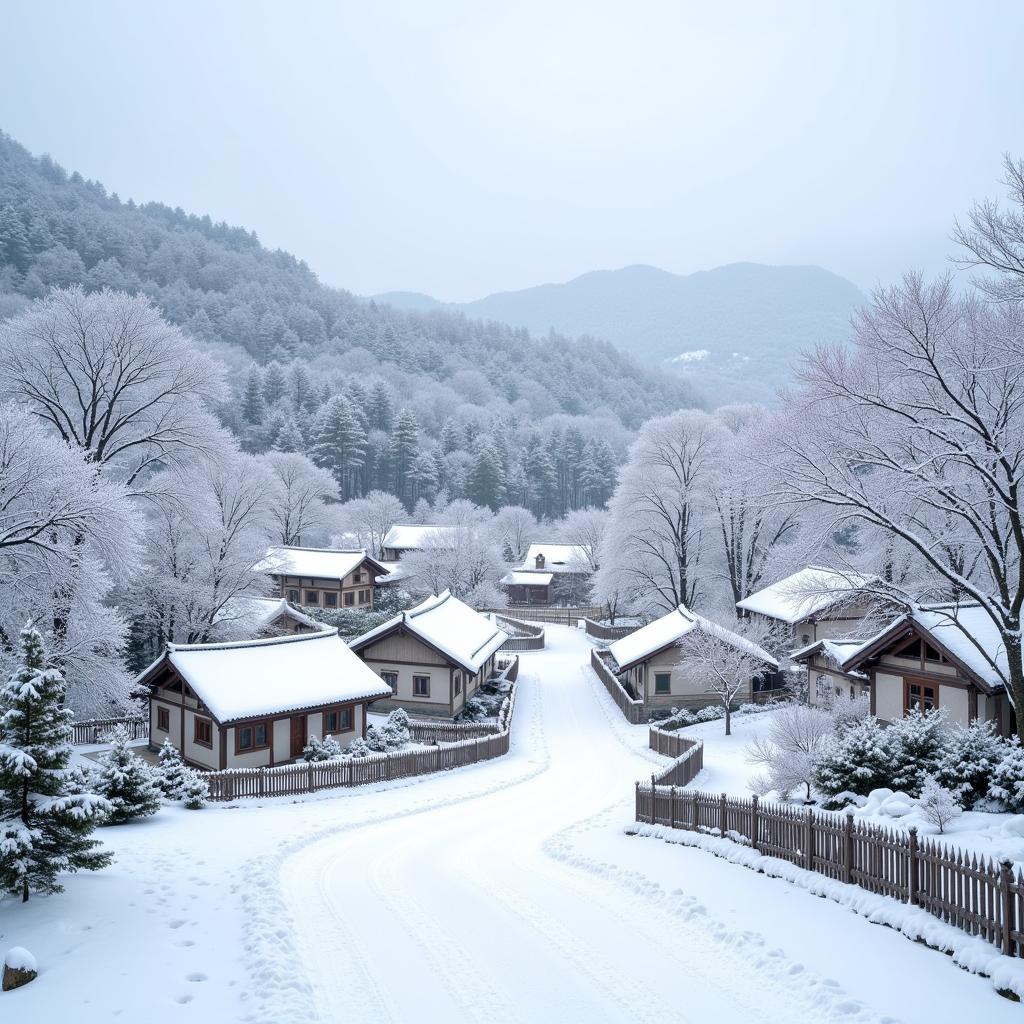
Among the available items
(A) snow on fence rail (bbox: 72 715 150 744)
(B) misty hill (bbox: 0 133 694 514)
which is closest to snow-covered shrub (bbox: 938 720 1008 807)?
(A) snow on fence rail (bbox: 72 715 150 744)

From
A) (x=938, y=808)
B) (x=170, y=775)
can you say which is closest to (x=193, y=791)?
(x=170, y=775)

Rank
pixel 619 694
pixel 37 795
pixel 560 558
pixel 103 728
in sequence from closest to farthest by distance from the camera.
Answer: pixel 37 795 → pixel 103 728 → pixel 619 694 → pixel 560 558

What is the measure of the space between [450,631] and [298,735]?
13.9m

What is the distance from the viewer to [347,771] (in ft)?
79.2

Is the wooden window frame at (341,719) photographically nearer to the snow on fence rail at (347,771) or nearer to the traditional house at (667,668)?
the snow on fence rail at (347,771)

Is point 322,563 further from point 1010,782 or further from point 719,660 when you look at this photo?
point 1010,782

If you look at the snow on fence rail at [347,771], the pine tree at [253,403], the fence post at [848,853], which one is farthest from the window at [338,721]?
the pine tree at [253,403]

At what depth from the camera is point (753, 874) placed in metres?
13.3

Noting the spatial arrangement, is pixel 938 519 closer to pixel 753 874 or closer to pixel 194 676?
pixel 753 874

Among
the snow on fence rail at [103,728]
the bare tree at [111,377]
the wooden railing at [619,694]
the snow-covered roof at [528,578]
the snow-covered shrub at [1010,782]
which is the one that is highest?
the bare tree at [111,377]

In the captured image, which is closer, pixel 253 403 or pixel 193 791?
pixel 193 791

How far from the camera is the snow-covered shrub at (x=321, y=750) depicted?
26328 mm

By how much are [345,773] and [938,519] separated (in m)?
21.6

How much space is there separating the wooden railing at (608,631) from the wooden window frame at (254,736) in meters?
37.4
